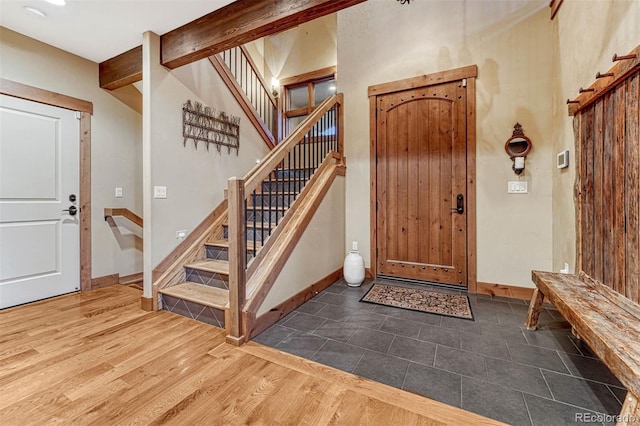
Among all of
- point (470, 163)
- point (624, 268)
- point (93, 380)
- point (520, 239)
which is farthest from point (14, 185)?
point (520, 239)

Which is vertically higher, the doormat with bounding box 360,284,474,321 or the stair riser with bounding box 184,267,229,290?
the stair riser with bounding box 184,267,229,290

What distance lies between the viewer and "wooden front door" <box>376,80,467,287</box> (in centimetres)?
328

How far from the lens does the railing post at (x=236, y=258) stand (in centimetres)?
206

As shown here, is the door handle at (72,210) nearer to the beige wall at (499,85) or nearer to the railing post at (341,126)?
the railing post at (341,126)

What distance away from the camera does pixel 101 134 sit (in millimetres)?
3418

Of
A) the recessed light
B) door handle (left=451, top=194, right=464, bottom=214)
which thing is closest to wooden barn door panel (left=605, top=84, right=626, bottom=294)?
door handle (left=451, top=194, right=464, bottom=214)

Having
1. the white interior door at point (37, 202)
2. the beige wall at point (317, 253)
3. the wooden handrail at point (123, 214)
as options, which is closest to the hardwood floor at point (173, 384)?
the beige wall at point (317, 253)

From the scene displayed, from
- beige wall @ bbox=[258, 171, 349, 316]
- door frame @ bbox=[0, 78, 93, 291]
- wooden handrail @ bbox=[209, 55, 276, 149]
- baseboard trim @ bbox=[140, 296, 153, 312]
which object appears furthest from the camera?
wooden handrail @ bbox=[209, 55, 276, 149]

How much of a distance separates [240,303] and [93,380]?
0.92 metres

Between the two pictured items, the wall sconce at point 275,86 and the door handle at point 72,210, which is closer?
the door handle at point 72,210

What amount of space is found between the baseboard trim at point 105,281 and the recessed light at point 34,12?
269 centimetres

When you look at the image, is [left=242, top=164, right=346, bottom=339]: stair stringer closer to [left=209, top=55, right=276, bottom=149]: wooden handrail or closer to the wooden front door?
the wooden front door

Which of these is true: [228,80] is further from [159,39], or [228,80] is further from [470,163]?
[470,163]

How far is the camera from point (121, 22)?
2586mm
